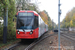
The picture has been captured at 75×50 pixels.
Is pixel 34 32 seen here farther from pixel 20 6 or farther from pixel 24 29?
pixel 20 6

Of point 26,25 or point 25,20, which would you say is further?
point 25,20

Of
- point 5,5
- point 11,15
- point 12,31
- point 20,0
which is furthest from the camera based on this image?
point 20,0

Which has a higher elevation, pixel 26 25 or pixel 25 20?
pixel 25 20

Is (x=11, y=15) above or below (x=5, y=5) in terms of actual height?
below

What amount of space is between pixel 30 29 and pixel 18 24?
1.52 metres

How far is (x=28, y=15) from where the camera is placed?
12609 millimetres

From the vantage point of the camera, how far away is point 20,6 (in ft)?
73.8

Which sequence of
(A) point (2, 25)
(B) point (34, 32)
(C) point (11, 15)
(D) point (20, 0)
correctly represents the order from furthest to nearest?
(D) point (20, 0)
(C) point (11, 15)
(A) point (2, 25)
(B) point (34, 32)

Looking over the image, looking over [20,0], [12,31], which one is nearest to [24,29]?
[12,31]

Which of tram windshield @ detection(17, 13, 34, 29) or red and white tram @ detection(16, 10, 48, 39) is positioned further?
tram windshield @ detection(17, 13, 34, 29)

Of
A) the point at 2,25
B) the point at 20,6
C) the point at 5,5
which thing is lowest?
the point at 2,25

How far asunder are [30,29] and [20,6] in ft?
37.9

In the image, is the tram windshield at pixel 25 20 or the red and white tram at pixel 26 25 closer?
the red and white tram at pixel 26 25

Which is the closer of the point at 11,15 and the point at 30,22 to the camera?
the point at 30,22
